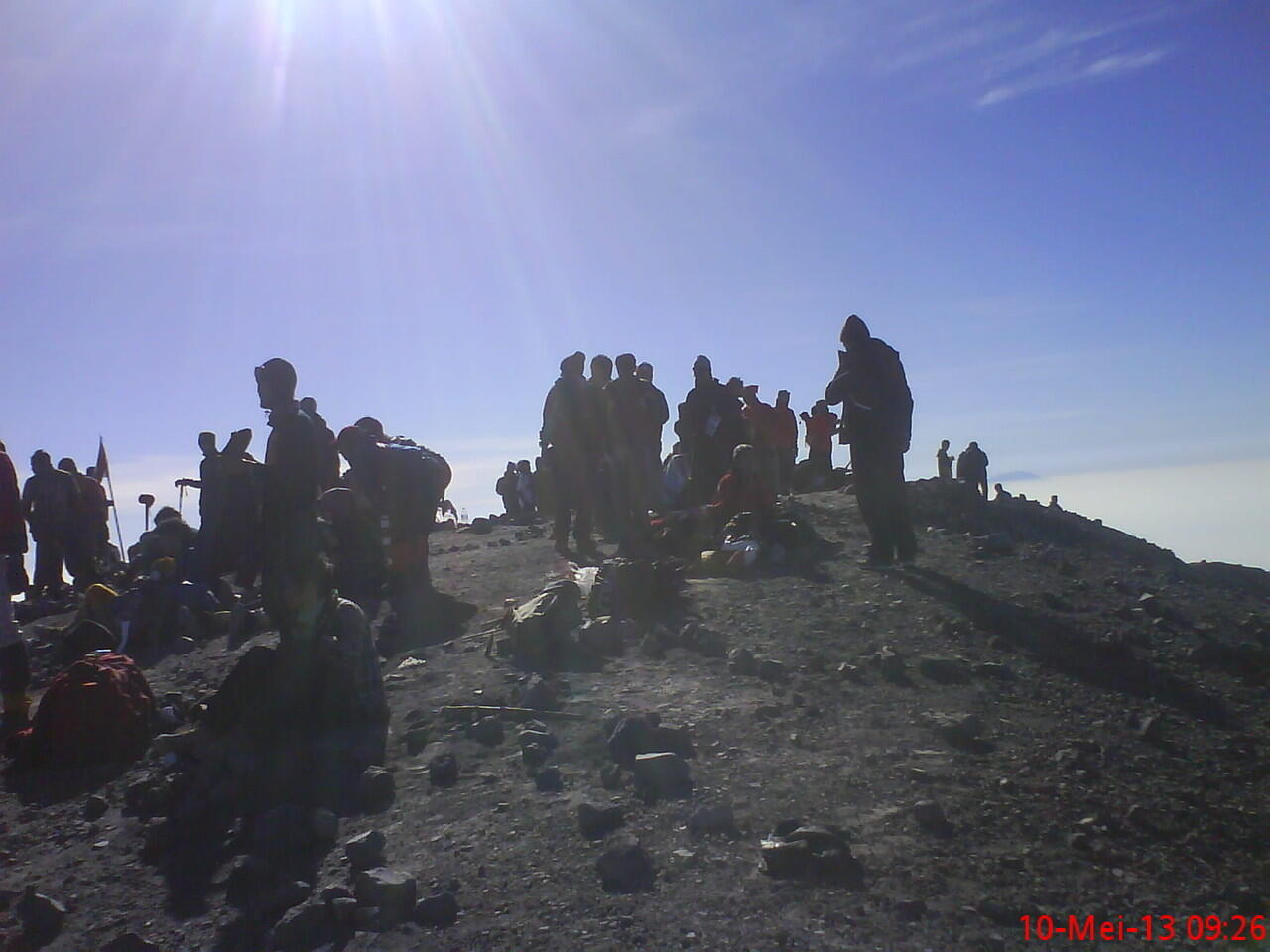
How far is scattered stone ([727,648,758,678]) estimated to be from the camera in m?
7.21

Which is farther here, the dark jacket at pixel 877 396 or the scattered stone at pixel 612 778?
the dark jacket at pixel 877 396

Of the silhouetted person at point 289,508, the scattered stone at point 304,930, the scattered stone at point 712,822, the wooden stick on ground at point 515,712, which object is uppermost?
the silhouetted person at point 289,508

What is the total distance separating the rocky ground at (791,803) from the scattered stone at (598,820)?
0.5 inches

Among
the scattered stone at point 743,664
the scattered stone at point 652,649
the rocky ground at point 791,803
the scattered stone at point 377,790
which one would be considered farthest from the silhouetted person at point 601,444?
the scattered stone at point 377,790

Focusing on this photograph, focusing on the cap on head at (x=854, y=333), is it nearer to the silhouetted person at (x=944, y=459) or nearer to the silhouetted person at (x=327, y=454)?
the silhouetted person at (x=327, y=454)

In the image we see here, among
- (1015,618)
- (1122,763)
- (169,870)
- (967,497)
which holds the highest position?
(967,497)

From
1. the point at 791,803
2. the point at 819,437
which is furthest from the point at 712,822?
the point at 819,437

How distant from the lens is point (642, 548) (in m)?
11.4

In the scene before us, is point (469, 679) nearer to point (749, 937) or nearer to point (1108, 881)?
point (749, 937)

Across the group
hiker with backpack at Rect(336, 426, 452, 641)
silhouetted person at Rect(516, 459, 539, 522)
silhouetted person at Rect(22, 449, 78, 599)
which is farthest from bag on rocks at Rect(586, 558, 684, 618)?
silhouetted person at Rect(516, 459, 539, 522)

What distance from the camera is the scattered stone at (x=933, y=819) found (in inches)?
187

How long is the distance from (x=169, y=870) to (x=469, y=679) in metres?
2.65

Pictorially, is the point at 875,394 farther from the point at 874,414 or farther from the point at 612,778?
the point at 612,778

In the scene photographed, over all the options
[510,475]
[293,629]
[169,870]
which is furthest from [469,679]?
[510,475]
